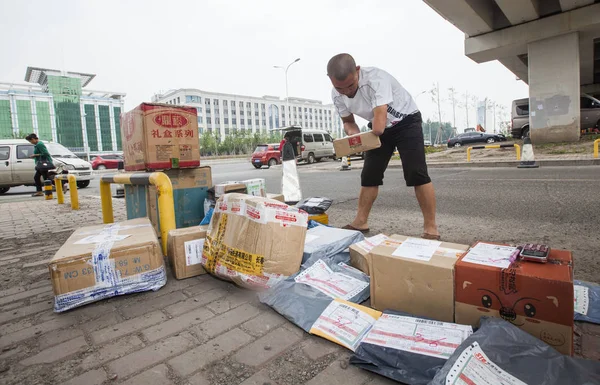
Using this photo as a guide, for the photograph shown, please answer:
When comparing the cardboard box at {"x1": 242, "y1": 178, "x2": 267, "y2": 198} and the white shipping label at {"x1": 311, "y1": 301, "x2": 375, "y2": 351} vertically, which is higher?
the cardboard box at {"x1": 242, "y1": 178, "x2": 267, "y2": 198}

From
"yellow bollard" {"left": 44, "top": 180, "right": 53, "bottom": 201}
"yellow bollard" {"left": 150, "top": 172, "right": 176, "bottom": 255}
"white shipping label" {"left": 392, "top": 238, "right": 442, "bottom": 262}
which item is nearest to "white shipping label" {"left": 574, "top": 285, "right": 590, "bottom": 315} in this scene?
"white shipping label" {"left": 392, "top": 238, "right": 442, "bottom": 262}

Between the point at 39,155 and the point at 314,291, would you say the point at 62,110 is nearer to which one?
the point at 39,155

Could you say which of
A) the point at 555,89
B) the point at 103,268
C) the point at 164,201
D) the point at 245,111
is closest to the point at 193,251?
the point at 164,201

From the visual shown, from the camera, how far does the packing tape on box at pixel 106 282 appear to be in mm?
1873

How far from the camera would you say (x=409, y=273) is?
1.62 m

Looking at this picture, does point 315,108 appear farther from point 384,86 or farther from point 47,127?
point 384,86

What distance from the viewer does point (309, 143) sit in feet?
Result: 64.5

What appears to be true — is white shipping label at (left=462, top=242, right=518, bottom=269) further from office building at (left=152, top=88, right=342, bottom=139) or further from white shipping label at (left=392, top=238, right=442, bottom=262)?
office building at (left=152, top=88, right=342, bottom=139)

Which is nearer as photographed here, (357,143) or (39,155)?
(357,143)

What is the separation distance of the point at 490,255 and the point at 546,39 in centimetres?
1547

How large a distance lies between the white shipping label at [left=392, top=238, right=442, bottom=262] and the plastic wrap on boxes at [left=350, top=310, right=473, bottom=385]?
0.30m

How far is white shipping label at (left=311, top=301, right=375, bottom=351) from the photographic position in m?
1.47

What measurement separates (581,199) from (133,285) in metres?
5.06

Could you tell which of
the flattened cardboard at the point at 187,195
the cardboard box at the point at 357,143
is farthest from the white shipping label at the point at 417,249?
the flattened cardboard at the point at 187,195
